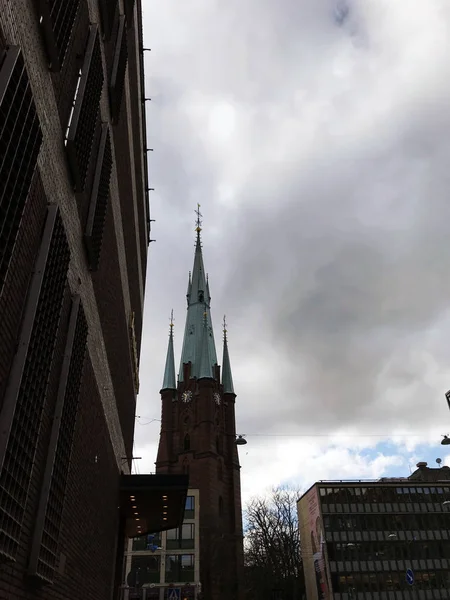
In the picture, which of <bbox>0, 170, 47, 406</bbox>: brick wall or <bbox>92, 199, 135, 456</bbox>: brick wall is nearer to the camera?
<bbox>0, 170, 47, 406</bbox>: brick wall

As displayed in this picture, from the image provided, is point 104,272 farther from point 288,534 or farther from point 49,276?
point 288,534

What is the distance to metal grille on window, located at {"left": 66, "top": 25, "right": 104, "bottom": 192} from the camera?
8172 millimetres

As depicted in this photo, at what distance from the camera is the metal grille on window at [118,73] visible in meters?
11.9

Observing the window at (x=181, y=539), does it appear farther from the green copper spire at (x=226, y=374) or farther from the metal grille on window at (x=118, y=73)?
the metal grille on window at (x=118, y=73)

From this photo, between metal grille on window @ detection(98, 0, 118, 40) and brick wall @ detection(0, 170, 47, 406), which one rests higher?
metal grille on window @ detection(98, 0, 118, 40)

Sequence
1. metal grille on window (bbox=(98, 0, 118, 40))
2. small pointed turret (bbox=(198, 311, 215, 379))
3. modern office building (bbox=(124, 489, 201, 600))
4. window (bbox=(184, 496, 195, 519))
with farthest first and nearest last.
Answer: small pointed turret (bbox=(198, 311, 215, 379)), window (bbox=(184, 496, 195, 519)), modern office building (bbox=(124, 489, 201, 600)), metal grille on window (bbox=(98, 0, 118, 40))

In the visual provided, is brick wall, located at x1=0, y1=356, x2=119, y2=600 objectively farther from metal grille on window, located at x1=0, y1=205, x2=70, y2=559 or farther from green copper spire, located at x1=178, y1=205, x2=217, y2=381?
green copper spire, located at x1=178, y1=205, x2=217, y2=381

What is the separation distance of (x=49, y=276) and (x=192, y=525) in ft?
185

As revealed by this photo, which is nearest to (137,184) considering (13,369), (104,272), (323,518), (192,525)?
(104,272)

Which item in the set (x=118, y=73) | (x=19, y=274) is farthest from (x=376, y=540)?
(x=19, y=274)

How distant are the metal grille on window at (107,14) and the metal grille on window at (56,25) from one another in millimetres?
3201

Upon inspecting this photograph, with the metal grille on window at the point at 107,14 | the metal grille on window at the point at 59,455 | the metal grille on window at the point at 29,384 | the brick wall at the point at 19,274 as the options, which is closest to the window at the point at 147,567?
the metal grille on window at the point at 59,455

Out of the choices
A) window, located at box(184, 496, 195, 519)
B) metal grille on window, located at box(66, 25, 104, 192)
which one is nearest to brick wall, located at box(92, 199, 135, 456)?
metal grille on window, located at box(66, 25, 104, 192)

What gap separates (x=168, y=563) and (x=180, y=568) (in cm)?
136
